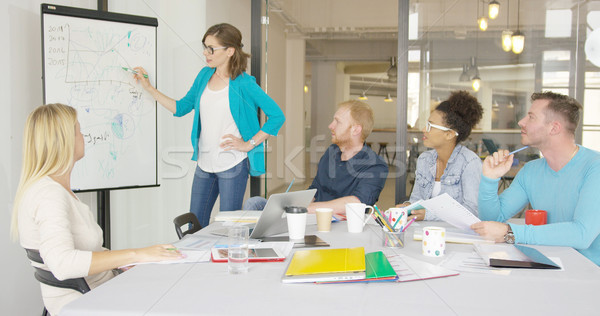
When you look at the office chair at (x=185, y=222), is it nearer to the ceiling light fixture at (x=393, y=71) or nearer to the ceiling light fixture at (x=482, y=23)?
the ceiling light fixture at (x=393, y=71)

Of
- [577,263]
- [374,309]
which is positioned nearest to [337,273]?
[374,309]

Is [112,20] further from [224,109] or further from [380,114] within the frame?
[380,114]

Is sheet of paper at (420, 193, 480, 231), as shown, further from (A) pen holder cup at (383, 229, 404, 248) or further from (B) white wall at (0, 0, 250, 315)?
(B) white wall at (0, 0, 250, 315)

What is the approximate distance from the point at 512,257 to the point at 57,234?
4.74 ft

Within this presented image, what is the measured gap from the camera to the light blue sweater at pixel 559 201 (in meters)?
1.79

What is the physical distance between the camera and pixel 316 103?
411 cm

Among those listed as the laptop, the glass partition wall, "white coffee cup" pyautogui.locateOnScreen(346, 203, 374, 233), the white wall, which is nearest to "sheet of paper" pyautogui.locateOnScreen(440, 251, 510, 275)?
"white coffee cup" pyautogui.locateOnScreen(346, 203, 374, 233)

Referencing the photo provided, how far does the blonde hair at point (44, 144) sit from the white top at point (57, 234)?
4 centimetres

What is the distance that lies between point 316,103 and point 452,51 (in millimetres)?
1190

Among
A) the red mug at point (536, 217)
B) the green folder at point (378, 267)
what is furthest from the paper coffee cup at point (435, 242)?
the red mug at point (536, 217)

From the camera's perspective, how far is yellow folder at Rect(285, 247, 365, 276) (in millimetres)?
1345

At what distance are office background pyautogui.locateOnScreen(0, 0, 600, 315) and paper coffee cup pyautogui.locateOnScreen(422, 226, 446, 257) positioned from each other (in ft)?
7.40

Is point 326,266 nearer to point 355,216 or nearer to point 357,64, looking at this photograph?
point 355,216

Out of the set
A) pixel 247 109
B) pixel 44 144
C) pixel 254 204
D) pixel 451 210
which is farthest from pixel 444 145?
pixel 44 144
